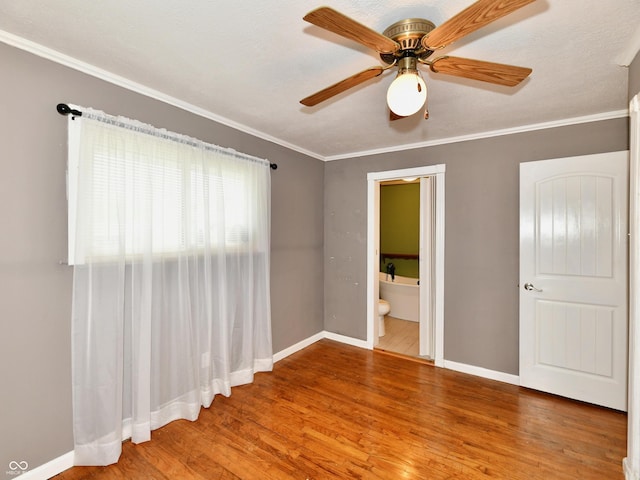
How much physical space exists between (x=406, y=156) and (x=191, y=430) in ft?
10.8

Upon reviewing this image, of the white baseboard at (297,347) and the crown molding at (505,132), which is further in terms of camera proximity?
the white baseboard at (297,347)

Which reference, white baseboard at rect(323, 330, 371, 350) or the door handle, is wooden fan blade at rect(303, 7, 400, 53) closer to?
the door handle

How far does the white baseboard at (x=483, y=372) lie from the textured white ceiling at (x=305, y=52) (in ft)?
7.86

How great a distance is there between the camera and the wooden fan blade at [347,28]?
996 mm

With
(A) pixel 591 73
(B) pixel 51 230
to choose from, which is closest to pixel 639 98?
(A) pixel 591 73

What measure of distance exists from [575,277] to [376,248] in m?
1.91

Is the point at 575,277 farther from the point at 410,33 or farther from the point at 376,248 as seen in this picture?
the point at 410,33

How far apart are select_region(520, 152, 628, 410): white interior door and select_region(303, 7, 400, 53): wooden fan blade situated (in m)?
2.16

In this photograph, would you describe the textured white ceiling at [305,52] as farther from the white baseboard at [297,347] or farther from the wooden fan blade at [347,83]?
the white baseboard at [297,347]

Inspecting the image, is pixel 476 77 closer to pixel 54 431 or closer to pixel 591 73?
pixel 591 73

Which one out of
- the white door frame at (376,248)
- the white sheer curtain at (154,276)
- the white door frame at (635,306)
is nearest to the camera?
the white door frame at (635,306)

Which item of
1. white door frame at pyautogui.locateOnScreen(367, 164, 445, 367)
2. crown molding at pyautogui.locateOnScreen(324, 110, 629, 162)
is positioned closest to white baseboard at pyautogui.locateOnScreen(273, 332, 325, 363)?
white door frame at pyautogui.locateOnScreen(367, 164, 445, 367)

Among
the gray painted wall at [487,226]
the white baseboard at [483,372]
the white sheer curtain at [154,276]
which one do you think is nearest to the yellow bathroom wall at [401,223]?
the gray painted wall at [487,226]

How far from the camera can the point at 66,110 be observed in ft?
5.63
